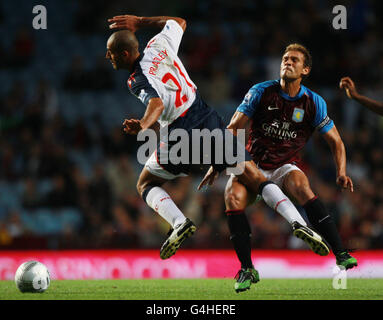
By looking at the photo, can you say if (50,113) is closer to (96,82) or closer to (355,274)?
(96,82)

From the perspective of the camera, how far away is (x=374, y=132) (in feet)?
43.7

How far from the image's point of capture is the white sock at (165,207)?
22.5ft

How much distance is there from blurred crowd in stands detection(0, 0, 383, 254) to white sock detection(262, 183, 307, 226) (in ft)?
13.6

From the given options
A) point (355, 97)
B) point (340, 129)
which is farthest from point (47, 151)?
point (355, 97)

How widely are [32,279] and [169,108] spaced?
6.96ft

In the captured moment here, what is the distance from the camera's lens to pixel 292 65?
291 inches

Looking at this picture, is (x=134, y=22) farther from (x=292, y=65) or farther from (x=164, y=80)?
(x=292, y=65)

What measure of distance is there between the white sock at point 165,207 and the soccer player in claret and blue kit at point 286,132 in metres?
0.54

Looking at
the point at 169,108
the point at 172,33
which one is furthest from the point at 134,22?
the point at 169,108

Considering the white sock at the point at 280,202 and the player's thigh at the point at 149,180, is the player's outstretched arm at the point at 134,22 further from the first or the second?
the white sock at the point at 280,202

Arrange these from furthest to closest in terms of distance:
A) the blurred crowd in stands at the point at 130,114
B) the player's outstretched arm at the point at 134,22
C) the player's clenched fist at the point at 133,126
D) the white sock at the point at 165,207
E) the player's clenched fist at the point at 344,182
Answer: the blurred crowd in stands at the point at 130,114 < the player's outstretched arm at the point at 134,22 < the player's clenched fist at the point at 344,182 < the white sock at the point at 165,207 < the player's clenched fist at the point at 133,126

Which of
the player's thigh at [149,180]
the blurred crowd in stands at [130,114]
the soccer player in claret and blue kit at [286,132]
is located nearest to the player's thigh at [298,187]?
the soccer player in claret and blue kit at [286,132]

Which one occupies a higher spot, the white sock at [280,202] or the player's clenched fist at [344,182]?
the player's clenched fist at [344,182]

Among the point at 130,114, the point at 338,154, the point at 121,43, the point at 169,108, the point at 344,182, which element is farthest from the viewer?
the point at 130,114
